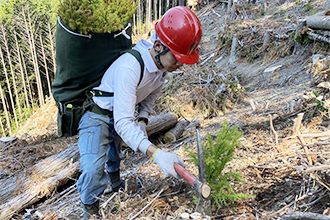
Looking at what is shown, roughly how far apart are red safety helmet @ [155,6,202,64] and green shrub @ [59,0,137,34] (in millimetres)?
470

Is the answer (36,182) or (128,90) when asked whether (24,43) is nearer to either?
(36,182)

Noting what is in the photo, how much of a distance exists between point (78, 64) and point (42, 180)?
248cm

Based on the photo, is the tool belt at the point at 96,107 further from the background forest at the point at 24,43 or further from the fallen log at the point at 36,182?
Result: the background forest at the point at 24,43

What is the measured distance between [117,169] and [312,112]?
2.92 m

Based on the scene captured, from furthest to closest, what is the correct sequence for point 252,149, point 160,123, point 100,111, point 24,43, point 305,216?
point 24,43, point 160,123, point 252,149, point 100,111, point 305,216

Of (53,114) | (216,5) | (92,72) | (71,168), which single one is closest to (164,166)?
(92,72)

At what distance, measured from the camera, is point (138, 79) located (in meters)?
2.22

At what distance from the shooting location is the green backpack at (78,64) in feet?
7.37

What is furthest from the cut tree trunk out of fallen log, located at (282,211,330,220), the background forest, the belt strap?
the background forest

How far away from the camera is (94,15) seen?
222 cm

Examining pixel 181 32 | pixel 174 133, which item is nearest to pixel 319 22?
pixel 174 133

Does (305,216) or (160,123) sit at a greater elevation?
(305,216)

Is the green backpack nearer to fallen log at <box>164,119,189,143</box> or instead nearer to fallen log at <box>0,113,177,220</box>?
fallen log at <box>0,113,177,220</box>

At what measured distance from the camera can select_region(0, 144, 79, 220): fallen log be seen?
11.2 feet
